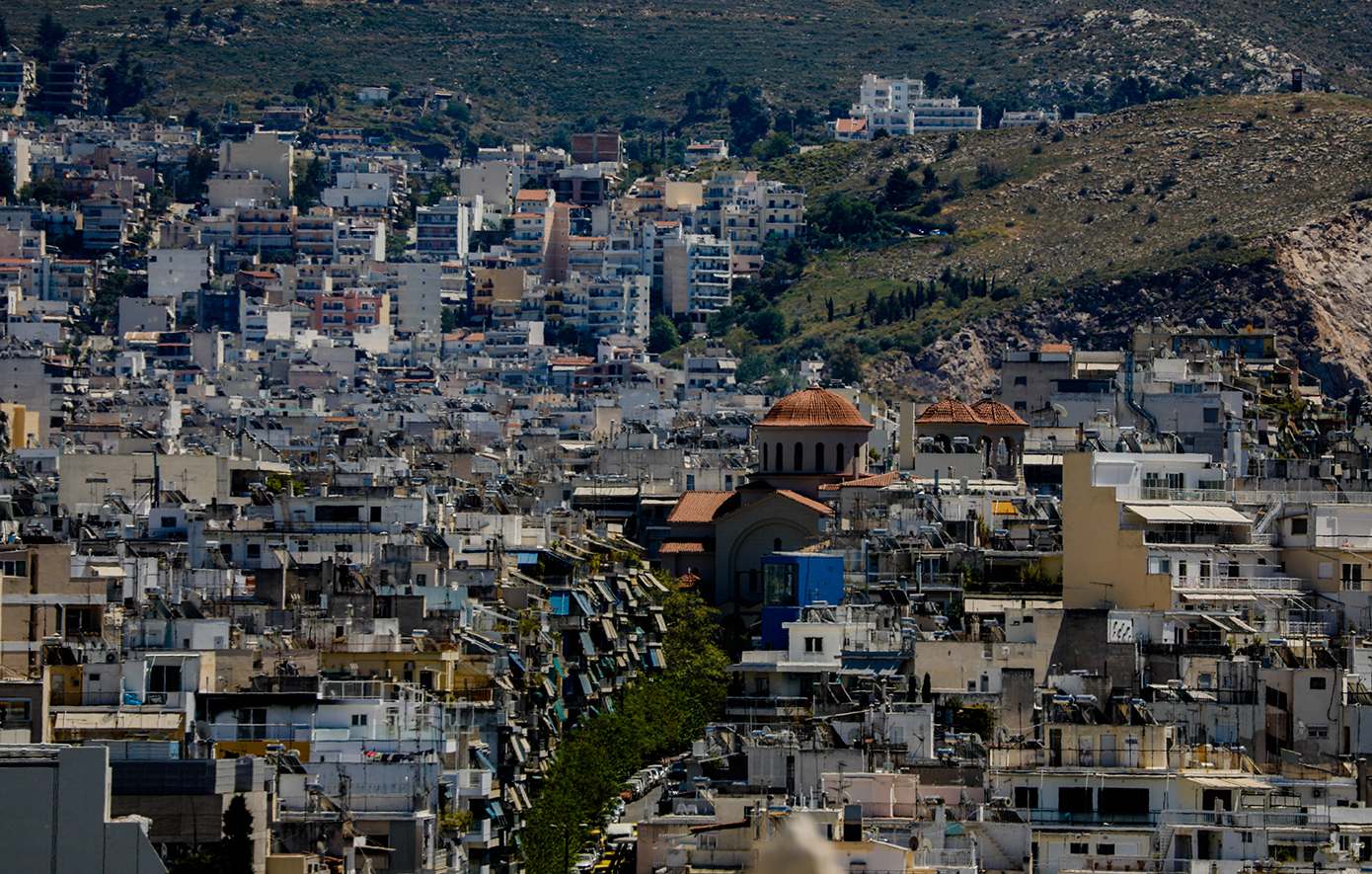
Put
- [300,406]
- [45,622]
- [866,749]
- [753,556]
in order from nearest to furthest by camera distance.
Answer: [866,749], [45,622], [753,556], [300,406]

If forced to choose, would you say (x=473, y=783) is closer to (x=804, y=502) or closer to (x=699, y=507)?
(x=804, y=502)

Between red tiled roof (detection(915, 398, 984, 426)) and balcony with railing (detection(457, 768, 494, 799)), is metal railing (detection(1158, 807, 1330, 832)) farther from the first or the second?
red tiled roof (detection(915, 398, 984, 426))

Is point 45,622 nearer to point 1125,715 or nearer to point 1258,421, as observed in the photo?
point 1125,715

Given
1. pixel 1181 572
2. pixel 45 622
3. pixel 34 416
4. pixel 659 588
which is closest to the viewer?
pixel 45 622

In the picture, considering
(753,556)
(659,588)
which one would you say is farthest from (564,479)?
(659,588)

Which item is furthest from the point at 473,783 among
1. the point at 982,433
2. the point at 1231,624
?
the point at 982,433

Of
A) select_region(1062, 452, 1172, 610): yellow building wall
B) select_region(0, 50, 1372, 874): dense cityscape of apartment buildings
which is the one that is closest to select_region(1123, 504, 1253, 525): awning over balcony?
select_region(0, 50, 1372, 874): dense cityscape of apartment buildings

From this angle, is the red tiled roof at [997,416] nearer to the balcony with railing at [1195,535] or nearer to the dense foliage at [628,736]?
the dense foliage at [628,736]
